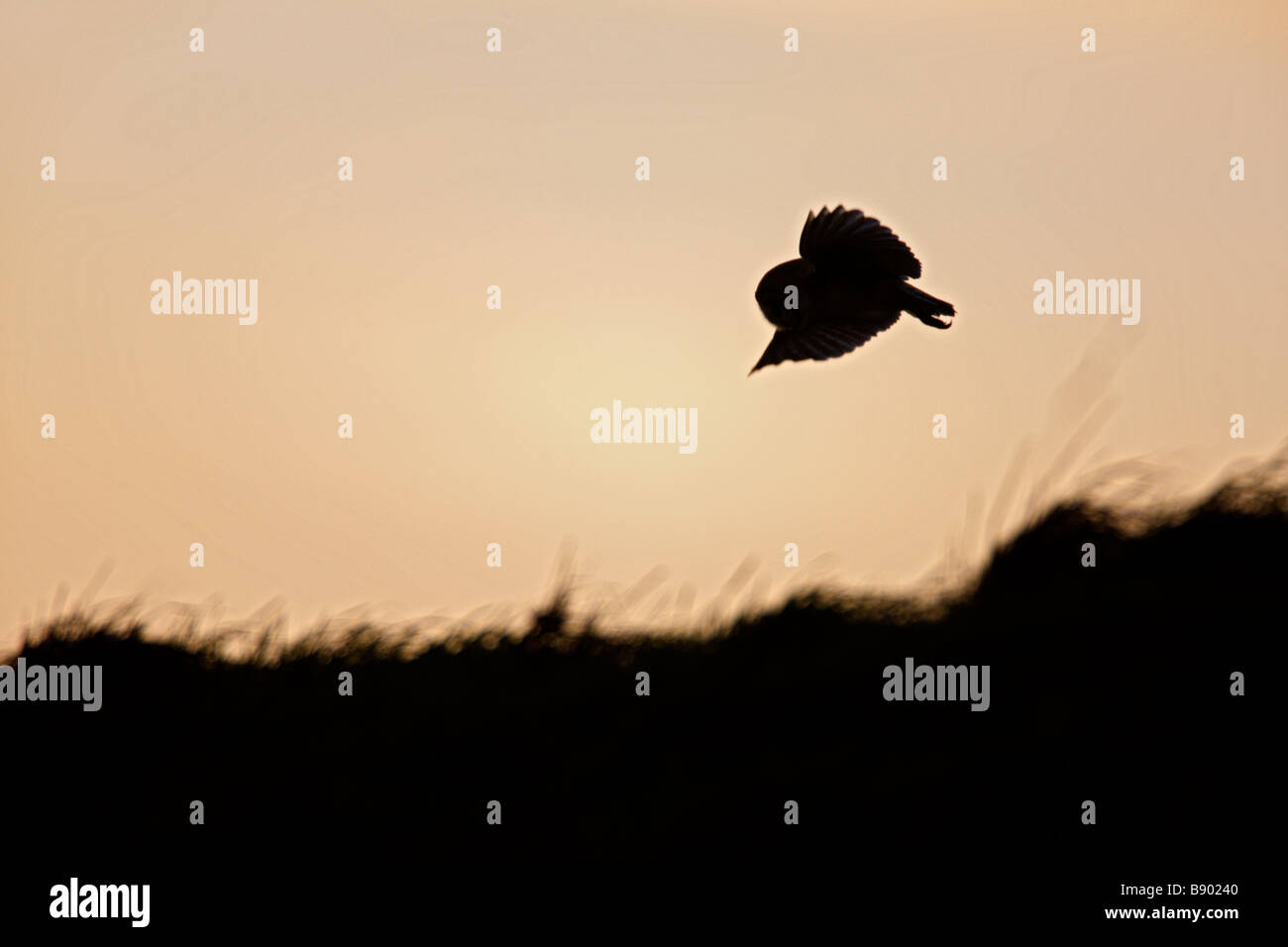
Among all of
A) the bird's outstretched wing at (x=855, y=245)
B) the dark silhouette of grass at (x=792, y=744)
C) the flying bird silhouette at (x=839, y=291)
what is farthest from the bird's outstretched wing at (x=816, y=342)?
the dark silhouette of grass at (x=792, y=744)

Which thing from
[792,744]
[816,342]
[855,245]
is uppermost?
[855,245]

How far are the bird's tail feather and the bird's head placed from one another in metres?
0.29

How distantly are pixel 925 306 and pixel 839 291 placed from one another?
25 cm

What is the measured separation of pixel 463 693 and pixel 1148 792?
5.16 ft

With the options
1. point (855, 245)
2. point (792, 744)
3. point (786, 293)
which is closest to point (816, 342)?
point (786, 293)

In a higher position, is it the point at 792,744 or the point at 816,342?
the point at 816,342

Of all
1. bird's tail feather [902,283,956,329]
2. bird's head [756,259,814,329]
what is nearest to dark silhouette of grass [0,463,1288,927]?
bird's tail feather [902,283,956,329]

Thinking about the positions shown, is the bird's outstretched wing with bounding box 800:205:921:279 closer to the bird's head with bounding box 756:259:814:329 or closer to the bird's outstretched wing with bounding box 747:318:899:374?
the bird's head with bounding box 756:259:814:329

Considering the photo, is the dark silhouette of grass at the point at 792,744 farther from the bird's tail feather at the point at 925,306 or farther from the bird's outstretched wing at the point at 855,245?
the bird's outstretched wing at the point at 855,245

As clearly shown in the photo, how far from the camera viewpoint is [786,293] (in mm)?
3082

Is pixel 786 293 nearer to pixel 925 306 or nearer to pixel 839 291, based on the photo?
pixel 839 291

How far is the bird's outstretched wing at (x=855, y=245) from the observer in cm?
311

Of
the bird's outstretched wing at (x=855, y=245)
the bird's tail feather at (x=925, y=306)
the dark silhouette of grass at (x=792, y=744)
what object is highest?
the bird's outstretched wing at (x=855, y=245)
